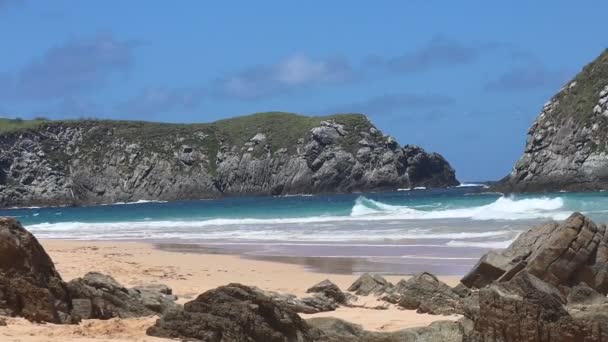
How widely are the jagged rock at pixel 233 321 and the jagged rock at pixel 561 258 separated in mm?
4466

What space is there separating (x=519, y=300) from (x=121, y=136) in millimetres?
125501

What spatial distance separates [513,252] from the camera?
1215 centimetres

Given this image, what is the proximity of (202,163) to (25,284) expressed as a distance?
116 meters

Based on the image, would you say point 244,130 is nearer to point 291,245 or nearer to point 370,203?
point 370,203

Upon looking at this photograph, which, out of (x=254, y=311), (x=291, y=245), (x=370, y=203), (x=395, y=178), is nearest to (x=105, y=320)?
(x=254, y=311)

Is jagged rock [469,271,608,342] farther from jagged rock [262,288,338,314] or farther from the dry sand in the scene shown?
jagged rock [262,288,338,314]

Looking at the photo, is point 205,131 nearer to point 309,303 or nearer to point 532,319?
point 309,303

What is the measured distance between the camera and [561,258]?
11.6m

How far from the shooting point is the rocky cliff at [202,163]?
377 feet

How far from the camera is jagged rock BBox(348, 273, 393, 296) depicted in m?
12.8

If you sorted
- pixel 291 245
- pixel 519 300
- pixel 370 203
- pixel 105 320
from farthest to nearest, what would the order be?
pixel 370 203 < pixel 291 245 < pixel 105 320 < pixel 519 300

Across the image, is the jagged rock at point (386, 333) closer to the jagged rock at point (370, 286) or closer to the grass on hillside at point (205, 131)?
the jagged rock at point (370, 286)

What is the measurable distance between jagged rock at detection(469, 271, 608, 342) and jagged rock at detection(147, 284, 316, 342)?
1.79 meters

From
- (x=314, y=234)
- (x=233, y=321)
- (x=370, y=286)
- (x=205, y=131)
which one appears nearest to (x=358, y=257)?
(x=370, y=286)
